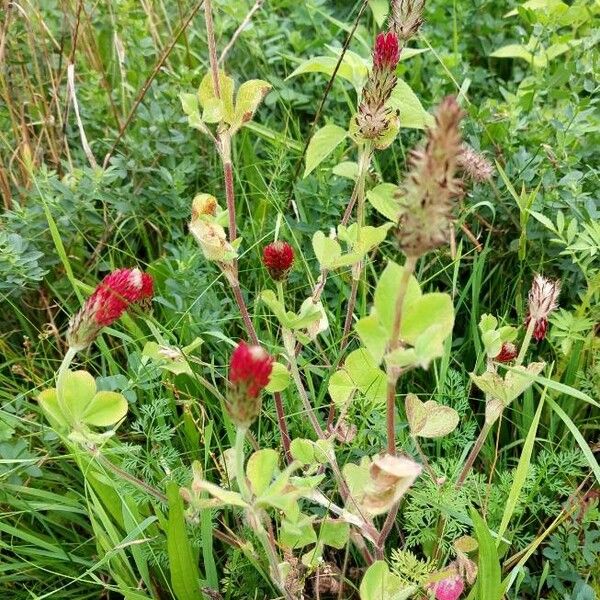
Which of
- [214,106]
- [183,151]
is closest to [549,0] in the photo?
[183,151]

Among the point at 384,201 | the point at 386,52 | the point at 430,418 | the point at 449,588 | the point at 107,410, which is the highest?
the point at 386,52

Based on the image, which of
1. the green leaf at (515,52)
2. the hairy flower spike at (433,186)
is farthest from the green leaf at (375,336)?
the green leaf at (515,52)

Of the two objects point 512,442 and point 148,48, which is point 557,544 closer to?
point 512,442

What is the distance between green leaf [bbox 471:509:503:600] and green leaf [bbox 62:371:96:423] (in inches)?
23.2

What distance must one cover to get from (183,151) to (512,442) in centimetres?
113

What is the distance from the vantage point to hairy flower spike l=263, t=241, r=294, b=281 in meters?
1.42

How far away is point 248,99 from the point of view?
1.44m

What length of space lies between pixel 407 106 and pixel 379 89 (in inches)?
5.8

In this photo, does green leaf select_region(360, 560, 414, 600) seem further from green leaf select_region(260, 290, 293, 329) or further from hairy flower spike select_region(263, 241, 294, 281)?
hairy flower spike select_region(263, 241, 294, 281)

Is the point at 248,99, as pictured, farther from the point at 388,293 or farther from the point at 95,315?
the point at 388,293

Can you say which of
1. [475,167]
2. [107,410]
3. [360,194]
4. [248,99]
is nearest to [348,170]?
[360,194]

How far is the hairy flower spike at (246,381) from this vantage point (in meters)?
0.98

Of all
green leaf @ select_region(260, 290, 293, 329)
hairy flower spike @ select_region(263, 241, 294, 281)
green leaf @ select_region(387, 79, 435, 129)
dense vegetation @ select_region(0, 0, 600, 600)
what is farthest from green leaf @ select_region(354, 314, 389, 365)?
green leaf @ select_region(387, 79, 435, 129)

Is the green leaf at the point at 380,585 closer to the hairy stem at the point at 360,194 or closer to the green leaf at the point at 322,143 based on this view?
the hairy stem at the point at 360,194
